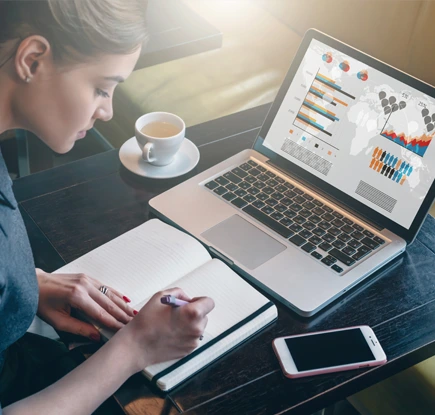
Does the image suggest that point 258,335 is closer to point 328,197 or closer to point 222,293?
point 222,293

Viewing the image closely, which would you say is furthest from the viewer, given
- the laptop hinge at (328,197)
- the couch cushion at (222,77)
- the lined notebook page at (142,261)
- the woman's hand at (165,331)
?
the couch cushion at (222,77)

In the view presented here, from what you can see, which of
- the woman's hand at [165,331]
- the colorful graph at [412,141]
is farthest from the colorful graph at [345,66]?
the woman's hand at [165,331]

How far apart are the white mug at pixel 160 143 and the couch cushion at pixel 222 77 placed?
1.86 feet

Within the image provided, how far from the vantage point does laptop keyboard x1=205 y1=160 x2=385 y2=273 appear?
3.40ft

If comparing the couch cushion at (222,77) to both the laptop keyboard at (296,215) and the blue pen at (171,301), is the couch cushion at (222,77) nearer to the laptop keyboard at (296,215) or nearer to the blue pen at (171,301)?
the laptop keyboard at (296,215)

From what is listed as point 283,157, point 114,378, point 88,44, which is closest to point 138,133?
point 283,157

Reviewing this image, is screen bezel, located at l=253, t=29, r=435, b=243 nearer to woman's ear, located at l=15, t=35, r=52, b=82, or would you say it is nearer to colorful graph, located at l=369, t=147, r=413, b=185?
colorful graph, located at l=369, t=147, r=413, b=185

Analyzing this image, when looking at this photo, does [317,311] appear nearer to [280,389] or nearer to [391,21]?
[280,389]

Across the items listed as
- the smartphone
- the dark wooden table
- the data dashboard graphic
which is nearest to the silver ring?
the dark wooden table

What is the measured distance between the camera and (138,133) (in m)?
1.17

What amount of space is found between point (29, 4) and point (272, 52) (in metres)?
1.41

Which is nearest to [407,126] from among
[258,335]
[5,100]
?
[258,335]

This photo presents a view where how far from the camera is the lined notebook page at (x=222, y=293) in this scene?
89cm

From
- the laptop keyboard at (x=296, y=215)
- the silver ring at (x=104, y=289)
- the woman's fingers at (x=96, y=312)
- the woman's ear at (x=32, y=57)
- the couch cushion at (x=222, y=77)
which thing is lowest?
the couch cushion at (x=222, y=77)
